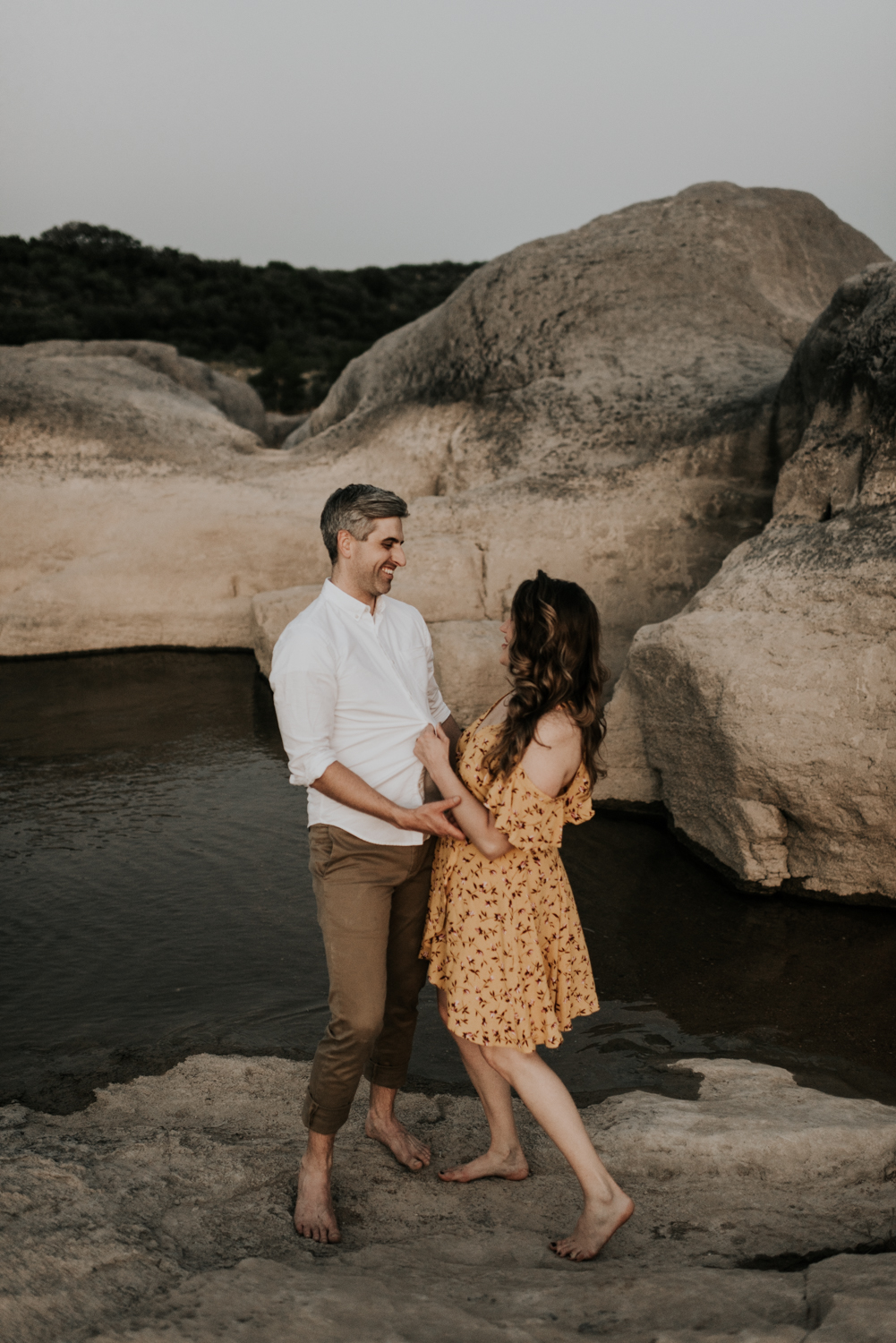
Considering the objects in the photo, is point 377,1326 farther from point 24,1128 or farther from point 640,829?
point 640,829

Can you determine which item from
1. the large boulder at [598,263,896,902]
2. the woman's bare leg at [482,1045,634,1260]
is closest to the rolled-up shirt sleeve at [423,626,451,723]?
the woman's bare leg at [482,1045,634,1260]

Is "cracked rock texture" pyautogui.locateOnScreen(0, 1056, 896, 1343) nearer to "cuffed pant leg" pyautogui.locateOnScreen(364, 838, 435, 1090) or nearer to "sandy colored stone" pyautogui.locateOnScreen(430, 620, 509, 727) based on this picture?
"cuffed pant leg" pyautogui.locateOnScreen(364, 838, 435, 1090)

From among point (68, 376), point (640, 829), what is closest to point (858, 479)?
point (640, 829)

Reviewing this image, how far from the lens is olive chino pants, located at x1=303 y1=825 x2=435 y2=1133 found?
2.25 meters

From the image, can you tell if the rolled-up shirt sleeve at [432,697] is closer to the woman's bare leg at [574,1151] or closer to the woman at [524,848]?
the woman at [524,848]

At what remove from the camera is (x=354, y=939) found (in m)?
2.29

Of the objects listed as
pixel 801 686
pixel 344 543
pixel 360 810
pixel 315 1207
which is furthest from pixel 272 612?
pixel 315 1207

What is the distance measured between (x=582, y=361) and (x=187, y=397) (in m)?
5.03

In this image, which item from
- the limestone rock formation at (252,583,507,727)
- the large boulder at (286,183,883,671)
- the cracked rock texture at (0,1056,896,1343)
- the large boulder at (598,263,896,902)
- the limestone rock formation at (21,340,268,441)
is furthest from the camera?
the limestone rock formation at (21,340,268,441)

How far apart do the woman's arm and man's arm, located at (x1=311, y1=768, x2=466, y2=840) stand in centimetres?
2

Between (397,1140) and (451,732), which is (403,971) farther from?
(451,732)

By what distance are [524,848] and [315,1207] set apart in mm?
932

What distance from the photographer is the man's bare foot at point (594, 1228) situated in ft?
6.82

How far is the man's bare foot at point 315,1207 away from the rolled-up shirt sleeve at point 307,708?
90 centimetres
